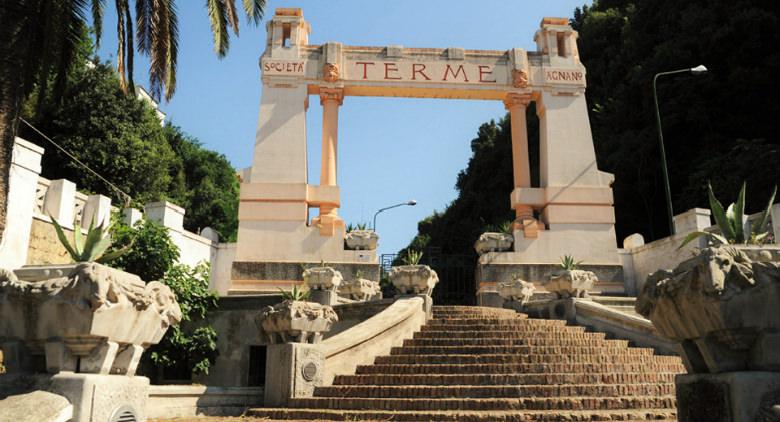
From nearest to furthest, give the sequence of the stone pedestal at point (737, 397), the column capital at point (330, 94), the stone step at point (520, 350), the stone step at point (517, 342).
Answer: the stone pedestal at point (737, 397) → the stone step at point (520, 350) → the stone step at point (517, 342) → the column capital at point (330, 94)

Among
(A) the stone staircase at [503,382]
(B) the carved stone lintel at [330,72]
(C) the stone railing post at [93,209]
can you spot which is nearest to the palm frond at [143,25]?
(C) the stone railing post at [93,209]

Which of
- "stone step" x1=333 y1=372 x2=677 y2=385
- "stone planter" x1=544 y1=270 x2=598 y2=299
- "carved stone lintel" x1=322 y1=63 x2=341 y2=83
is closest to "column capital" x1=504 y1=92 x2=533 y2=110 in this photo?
"carved stone lintel" x1=322 y1=63 x2=341 y2=83

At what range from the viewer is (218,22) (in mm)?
12172

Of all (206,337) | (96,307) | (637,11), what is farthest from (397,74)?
(637,11)

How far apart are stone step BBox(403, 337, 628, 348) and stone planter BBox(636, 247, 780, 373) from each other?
651 centimetres

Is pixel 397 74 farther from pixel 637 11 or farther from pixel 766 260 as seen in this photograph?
pixel 637 11

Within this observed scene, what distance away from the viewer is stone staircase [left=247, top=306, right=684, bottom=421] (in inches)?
320

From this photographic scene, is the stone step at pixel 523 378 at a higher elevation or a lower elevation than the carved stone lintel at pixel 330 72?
lower

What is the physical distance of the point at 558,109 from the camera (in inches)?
778

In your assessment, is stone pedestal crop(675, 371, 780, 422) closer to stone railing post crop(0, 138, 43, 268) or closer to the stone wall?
stone railing post crop(0, 138, 43, 268)

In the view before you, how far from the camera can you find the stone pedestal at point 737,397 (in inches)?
162

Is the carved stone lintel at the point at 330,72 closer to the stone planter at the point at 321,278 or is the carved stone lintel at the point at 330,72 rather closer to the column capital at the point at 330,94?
the column capital at the point at 330,94

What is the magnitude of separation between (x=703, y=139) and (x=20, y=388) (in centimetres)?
3105

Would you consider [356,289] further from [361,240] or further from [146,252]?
[146,252]
